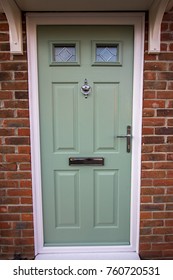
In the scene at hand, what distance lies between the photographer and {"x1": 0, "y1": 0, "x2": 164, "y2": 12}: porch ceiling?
1603 millimetres

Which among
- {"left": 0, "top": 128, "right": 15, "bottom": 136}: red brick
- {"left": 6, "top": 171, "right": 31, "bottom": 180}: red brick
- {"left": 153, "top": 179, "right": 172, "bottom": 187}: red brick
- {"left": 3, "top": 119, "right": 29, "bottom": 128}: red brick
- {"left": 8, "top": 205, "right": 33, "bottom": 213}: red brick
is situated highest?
{"left": 3, "top": 119, "right": 29, "bottom": 128}: red brick

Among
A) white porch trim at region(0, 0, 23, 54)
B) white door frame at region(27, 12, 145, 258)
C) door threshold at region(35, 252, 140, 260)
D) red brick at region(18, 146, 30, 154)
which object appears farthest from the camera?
door threshold at region(35, 252, 140, 260)

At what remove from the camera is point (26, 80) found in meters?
1.83

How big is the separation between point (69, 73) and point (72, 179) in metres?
0.94

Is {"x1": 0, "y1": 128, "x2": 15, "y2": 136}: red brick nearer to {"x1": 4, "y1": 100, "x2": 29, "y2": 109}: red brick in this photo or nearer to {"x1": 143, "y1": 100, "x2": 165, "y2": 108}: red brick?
{"x1": 4, "y1": 100, "x2": 29, "y2": 109}: red brick

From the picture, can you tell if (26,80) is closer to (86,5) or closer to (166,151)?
(86,5)

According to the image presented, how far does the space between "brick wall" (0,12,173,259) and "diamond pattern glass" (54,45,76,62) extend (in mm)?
278

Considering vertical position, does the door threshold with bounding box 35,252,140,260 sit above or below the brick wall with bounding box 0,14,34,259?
below

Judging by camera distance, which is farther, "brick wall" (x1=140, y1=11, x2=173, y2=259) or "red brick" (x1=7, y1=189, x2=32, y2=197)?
"red brick" (x1=7, y1=189, x2=32, y2=197)

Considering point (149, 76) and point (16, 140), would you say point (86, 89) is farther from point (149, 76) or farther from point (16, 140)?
point (16, 140)

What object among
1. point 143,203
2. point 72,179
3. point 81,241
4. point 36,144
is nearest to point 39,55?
point 36,144

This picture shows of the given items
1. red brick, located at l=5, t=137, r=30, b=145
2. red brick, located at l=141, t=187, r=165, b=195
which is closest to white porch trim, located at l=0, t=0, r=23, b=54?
red brick, located at l=5, t=137, r=30, b=145

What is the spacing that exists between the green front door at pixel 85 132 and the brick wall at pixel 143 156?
6.0 inches

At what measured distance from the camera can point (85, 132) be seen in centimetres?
195
